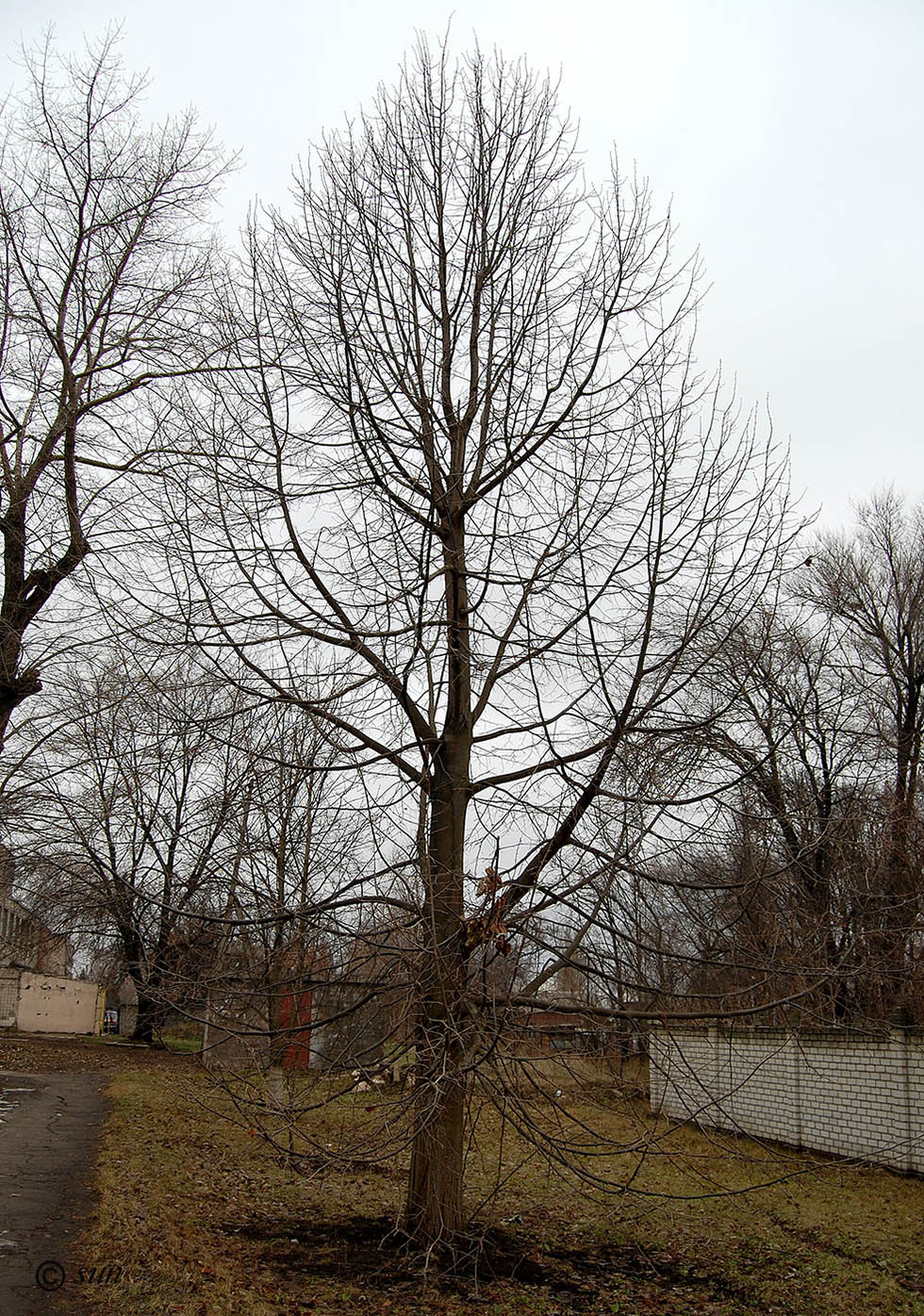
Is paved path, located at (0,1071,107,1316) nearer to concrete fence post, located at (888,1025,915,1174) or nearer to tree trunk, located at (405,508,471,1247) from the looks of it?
tree trunk, located at (405,508,471,1247)

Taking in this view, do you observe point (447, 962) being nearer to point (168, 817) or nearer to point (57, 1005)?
point (168, 817)

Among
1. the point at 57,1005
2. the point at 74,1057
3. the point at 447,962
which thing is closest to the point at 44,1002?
the point at 57,1005

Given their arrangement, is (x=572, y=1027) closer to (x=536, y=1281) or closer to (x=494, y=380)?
(x=536, y=1281)

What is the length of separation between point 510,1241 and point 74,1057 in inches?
822

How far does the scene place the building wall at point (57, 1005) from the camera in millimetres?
38625

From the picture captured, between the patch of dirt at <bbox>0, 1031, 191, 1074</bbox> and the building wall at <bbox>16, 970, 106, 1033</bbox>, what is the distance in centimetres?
859

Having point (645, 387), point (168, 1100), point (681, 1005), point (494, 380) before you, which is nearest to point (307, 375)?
point (494, 380)

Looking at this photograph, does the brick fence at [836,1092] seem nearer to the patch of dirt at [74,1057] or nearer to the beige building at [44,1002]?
the patch of dirt at [74,1057]

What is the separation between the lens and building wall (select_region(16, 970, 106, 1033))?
38625mm

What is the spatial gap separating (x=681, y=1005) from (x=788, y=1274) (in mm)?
1926

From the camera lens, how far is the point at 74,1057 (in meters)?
25.2

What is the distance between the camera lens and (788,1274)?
7.52 meters

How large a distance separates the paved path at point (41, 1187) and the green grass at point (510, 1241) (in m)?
0.22

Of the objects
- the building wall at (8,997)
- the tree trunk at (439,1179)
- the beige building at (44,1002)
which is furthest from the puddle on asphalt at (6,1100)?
the building wall at (8,997)
